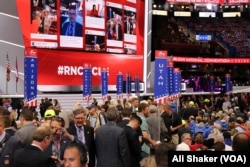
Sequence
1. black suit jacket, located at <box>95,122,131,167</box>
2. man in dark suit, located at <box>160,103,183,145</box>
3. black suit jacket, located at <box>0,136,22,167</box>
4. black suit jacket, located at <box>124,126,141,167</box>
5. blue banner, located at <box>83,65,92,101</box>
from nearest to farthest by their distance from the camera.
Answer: black suit jacket, located at <box>0,136,22,167</box>
black suit jacket, located at <box>95,122,131,167</box>
black suit jacket, located at <box>124,126,141,167</box>
man in dark suit, located at <box>160,103,183,145</box>
blue banner, located at <box>83,65,92,101</box>

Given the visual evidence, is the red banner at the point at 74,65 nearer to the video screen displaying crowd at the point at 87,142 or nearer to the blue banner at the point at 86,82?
the blue banner at the point at 86,82

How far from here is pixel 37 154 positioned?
13.5 feet

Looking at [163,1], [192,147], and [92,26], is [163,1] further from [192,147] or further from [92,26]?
[192,147]

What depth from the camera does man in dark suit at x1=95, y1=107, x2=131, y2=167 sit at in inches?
224

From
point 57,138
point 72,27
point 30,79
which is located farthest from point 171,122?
point 72,27

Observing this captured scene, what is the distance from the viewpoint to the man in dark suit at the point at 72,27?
2302cm

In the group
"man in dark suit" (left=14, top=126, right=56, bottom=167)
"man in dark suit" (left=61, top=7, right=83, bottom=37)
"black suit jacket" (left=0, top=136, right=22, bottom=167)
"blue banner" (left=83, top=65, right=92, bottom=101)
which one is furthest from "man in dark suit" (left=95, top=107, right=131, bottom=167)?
"man in dark suit" (left=61, top=7, right=83, bottom=37)

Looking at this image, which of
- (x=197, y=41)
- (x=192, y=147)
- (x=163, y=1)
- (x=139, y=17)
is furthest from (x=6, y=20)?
(x=163, y=1)

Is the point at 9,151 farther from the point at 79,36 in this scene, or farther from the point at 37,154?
the point at 79,36

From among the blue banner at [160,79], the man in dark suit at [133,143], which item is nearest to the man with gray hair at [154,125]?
the man in dark suit at [133,143]

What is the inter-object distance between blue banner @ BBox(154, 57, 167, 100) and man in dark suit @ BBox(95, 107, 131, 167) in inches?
209

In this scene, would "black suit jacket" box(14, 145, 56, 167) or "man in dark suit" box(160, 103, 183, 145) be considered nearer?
"black suit jacket" box(14, 145, 56, 167)

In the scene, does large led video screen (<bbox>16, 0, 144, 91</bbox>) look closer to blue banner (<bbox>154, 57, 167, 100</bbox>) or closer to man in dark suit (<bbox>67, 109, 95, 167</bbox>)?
blue banner (<bbox>154, 57, 167, 100</bbox>)

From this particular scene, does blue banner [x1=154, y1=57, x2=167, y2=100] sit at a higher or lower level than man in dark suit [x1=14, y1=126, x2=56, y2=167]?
higher
